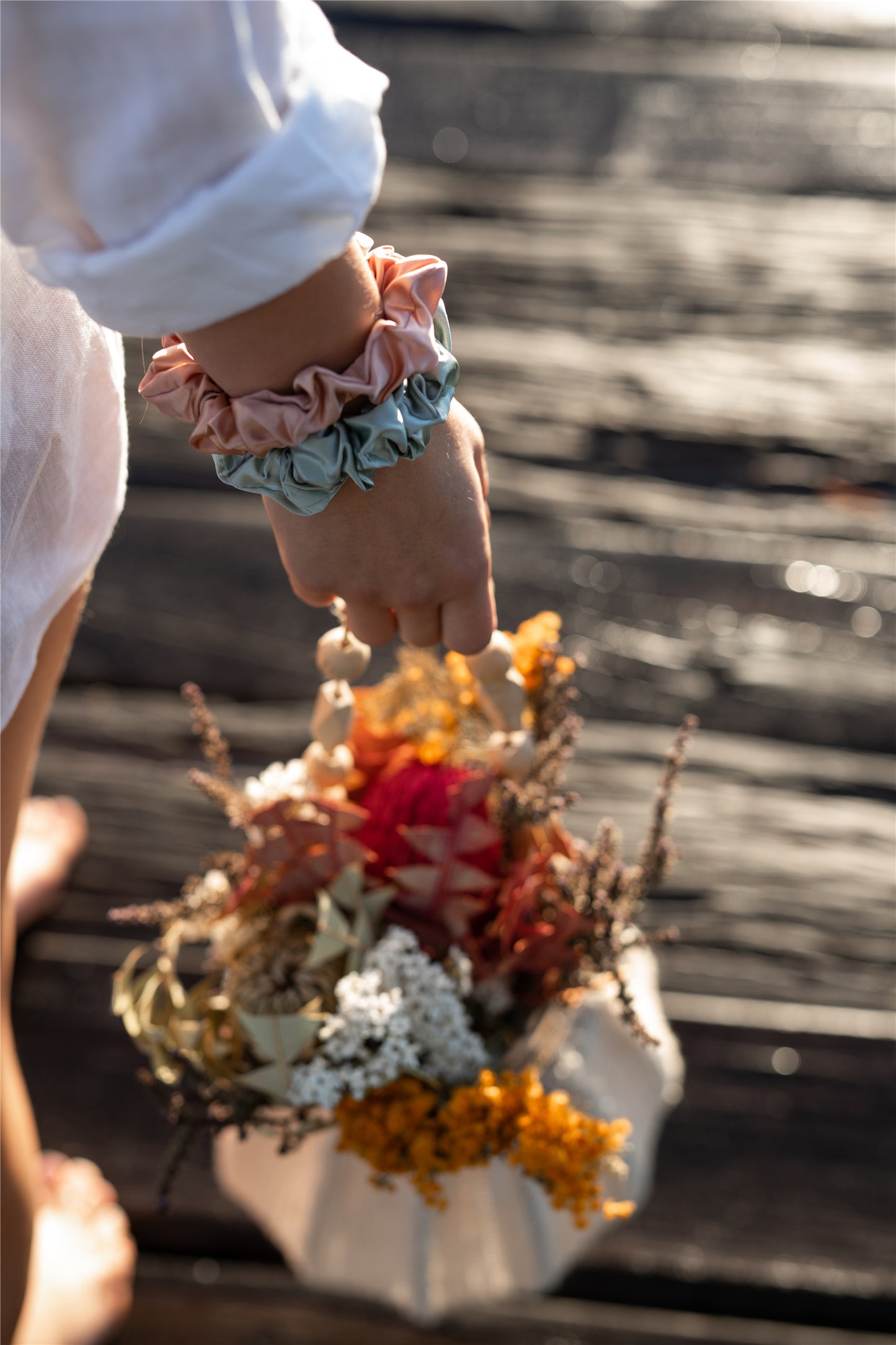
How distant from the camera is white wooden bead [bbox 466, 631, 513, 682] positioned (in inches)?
26.7

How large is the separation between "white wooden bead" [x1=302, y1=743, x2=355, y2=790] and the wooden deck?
0.61 m

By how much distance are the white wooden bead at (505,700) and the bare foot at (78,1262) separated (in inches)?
28.5

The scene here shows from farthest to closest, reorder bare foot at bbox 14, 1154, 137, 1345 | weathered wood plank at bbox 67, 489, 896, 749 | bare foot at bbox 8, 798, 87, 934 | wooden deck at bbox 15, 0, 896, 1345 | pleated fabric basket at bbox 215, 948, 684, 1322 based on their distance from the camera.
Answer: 1. weathered wood plank at bbox 67, 489, 896, 749
2. bare foot at bbox 8, 798, 87, 934
3. wooden deck at bbox 15, 0, 896, 1345
4. bare foot at bbox 14, 1154, 137, 1345
5. pleated fabric basket at bbox 215, 948, 684, 1322

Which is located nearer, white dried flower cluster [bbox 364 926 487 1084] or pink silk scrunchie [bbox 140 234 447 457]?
pink silk scrunchie [bbox 140 234 447 457]

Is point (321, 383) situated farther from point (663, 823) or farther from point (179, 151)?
point (663, 823)

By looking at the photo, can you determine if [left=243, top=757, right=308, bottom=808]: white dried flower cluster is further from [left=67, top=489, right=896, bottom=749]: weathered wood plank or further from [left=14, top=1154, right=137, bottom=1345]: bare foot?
[left=67, top=489, right=896, bottom=749]: weathered wood plank

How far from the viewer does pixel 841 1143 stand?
3.94 ft

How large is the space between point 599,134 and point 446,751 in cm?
156

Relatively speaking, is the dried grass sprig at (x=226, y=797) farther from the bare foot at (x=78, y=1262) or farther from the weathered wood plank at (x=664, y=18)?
the weathered wood plank at (x=664, y=18)

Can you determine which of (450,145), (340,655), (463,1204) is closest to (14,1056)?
(463,1204)

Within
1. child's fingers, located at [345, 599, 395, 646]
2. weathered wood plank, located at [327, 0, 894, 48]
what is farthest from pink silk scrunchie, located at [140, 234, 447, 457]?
weathered wood plank, located at [327, 0, 894, 48]

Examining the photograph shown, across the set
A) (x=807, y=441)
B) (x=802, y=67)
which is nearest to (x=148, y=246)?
(x=807, y=441)

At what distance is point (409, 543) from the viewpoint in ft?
1.91

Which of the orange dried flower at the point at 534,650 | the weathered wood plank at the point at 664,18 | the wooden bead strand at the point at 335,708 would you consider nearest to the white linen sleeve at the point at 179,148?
the wooden bead strand at the point at 335,708
